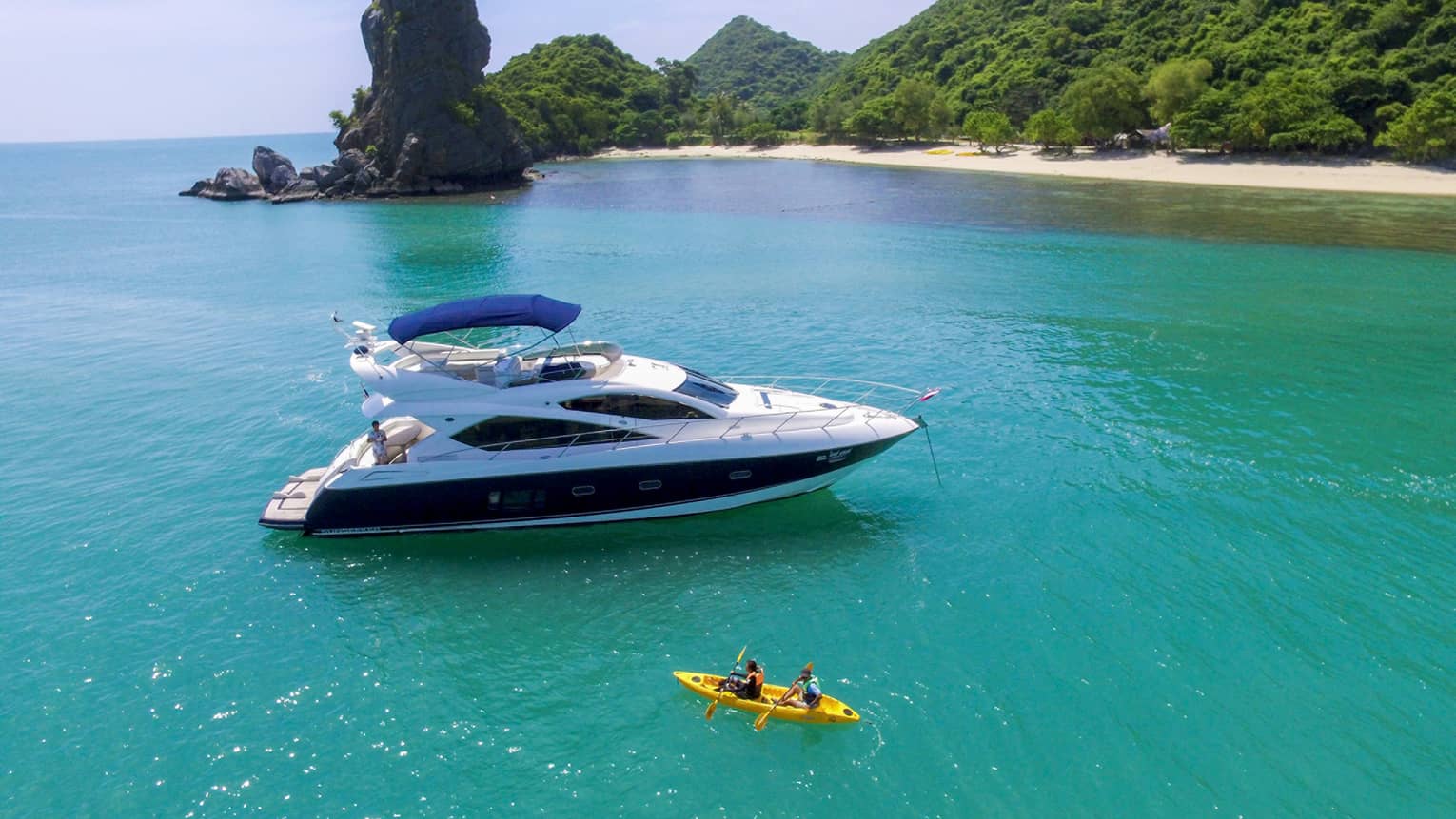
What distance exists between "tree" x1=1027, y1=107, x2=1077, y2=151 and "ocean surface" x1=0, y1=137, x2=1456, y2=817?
75.3m

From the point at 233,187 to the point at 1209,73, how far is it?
122 m

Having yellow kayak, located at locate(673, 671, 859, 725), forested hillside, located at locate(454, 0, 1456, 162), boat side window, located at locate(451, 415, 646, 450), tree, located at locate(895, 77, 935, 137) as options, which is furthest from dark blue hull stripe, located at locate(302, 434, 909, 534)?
tree, located at locate(895, 77, 935, 137)

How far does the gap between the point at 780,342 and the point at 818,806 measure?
24.5 meters

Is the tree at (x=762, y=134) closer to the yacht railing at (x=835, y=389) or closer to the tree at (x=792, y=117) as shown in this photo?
the tree at (x=792, y=117)

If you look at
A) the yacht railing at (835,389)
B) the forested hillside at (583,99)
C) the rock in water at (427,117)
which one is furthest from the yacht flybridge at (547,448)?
the forested hillside at (583,99)

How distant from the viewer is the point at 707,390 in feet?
70.5

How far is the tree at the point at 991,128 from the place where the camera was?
119750mm

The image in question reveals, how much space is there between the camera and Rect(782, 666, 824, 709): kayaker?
565 inches

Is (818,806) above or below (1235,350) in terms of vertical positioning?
below

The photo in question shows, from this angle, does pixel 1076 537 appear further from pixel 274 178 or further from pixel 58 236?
→ pixel 274 178

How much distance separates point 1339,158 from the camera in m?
85.1

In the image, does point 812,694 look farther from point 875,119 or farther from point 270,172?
point 875,119

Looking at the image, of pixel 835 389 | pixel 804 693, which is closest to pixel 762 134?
pixel 835 389

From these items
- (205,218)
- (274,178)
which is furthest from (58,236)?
(274,178)
